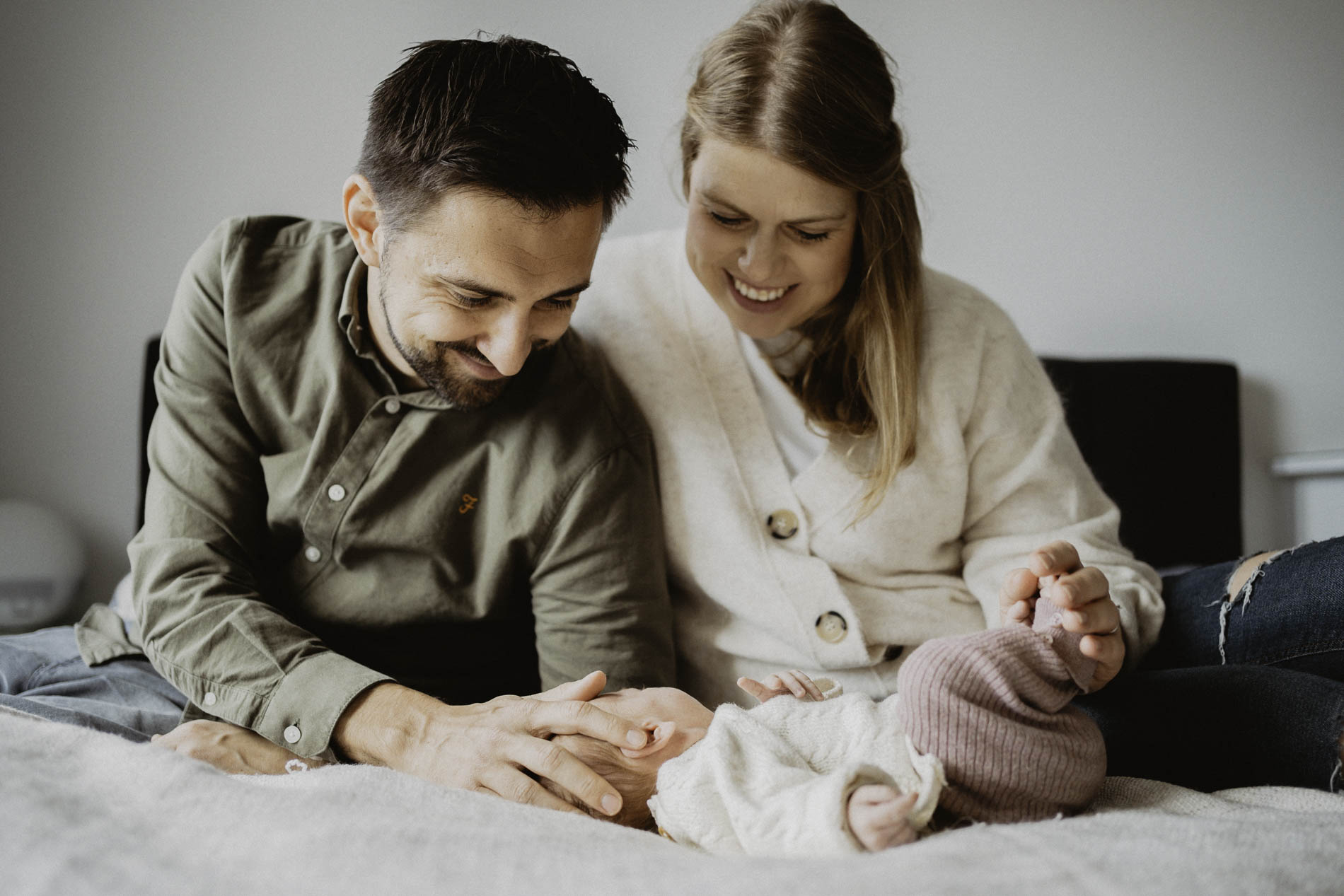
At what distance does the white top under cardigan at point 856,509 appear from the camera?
145 centimetres

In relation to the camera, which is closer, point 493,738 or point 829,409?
point 493,738

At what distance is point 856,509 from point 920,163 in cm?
132

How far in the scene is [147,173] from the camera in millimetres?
2350

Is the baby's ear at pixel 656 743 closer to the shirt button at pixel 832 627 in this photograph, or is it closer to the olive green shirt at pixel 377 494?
the olive green shirt at pixel 377 494

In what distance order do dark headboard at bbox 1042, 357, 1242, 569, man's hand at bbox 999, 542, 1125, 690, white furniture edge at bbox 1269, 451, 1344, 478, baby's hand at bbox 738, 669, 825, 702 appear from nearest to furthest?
man's hand at bbox 999, 542, 1125, 690 → baby's hand at bbox 738, 669, 825, 702 → dark headboard at bbox 1042, 357, 1242, 569 → white furniture edge at bbox 1269, 451, 1344, 478

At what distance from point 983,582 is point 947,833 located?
726mm

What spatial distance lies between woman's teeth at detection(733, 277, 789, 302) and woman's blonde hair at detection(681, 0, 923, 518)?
11 cm

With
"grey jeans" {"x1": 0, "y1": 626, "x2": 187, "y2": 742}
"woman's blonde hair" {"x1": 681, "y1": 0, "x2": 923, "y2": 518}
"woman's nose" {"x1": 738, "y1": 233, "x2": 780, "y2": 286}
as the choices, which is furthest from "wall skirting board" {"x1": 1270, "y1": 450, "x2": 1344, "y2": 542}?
"grey jeans" {"x1": 0, "y1": 626, "x2": 187, "y2": 742}

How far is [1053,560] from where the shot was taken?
107cm

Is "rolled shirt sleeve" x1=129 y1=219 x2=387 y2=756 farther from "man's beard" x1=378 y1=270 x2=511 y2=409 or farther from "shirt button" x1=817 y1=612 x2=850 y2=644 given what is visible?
"shirt button" x1=817 y1=612 x2=850 y2=644

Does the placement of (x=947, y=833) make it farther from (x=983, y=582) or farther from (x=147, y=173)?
(x=147, y=173)

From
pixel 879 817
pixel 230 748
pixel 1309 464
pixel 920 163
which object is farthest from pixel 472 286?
pixel 1309 464

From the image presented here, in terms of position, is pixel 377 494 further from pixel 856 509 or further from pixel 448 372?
pixel 856 509

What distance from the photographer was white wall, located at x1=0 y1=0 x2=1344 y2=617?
7.60 feet
